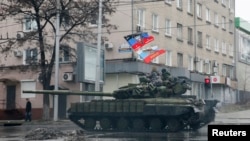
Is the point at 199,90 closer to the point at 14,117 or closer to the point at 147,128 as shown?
the point at 14,117

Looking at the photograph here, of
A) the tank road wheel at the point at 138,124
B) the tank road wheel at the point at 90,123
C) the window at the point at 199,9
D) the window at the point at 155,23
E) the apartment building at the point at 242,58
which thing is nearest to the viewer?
the tank road wheel at the point at 138,124

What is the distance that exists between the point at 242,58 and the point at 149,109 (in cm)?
4011

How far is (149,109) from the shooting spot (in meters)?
18.7

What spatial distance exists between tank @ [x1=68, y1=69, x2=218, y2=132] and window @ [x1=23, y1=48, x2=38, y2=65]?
43.6ft

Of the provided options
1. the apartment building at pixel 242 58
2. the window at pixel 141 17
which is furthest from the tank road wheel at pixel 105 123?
the apartment building at pixel 242 58

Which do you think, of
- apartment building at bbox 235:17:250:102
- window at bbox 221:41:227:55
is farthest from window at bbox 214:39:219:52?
apartment building at bbox 235:17:250:102

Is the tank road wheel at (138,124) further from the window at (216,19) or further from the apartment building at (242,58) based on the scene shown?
the apartment building at (242,58)

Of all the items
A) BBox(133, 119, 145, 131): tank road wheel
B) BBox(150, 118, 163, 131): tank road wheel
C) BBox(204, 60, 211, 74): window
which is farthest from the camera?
BBox(204, 60, 211, 74): window

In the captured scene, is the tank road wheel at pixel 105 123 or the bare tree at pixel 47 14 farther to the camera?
the bare tree at pixel 47 14

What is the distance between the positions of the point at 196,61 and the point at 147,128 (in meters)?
25.2

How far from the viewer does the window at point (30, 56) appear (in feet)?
108

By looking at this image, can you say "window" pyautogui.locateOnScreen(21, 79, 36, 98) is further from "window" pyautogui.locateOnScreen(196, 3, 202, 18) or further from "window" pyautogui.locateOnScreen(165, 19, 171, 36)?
"window" pyautogui.locateOnScreen(196, 3, 202, 18)

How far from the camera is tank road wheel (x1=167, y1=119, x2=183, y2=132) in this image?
61.4 feet

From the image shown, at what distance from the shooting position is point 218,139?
5.55 m
